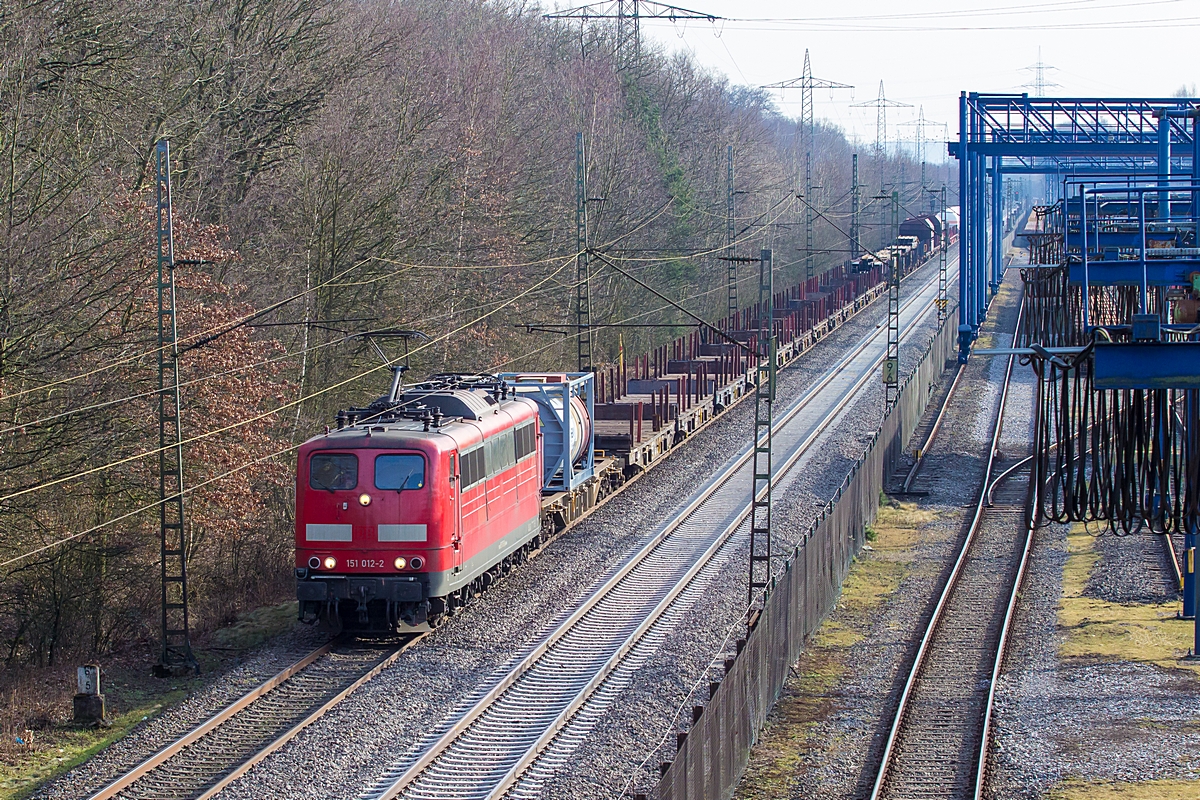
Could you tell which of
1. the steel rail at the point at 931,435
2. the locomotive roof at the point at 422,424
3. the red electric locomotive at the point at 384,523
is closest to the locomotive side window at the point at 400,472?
the red electric locomotive at the point at 384,523

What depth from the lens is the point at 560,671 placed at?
53.9 ft

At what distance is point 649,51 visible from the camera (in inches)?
2857

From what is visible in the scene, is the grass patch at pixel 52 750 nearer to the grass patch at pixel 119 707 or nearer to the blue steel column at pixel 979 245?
the grass patch at pixel 119 707

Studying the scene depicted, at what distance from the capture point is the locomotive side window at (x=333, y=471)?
674 inches

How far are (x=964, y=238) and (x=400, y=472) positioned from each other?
96.0ft

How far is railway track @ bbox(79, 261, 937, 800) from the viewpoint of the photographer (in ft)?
41.3

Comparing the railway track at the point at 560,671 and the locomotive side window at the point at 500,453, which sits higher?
the locomotive side window at the point at 500,453

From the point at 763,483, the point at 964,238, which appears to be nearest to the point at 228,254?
the point at 763,483

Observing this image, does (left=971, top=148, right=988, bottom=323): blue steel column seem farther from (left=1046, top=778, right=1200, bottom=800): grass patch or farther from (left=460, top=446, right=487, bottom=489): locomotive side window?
(left=1046, top=778, right=1200, bottom=800): grass patch

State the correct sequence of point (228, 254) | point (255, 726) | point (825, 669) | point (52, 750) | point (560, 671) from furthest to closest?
point (228, 254) → point (825, 669) → point (560, 671) → point (255, 726) → point (52, 750)

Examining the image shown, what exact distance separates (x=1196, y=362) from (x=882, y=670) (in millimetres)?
7766

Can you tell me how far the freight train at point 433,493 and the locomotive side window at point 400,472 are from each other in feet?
0.04

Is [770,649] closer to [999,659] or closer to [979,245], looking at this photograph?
[999,659]

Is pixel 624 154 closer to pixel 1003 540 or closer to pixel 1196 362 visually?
pixel 1003 540
